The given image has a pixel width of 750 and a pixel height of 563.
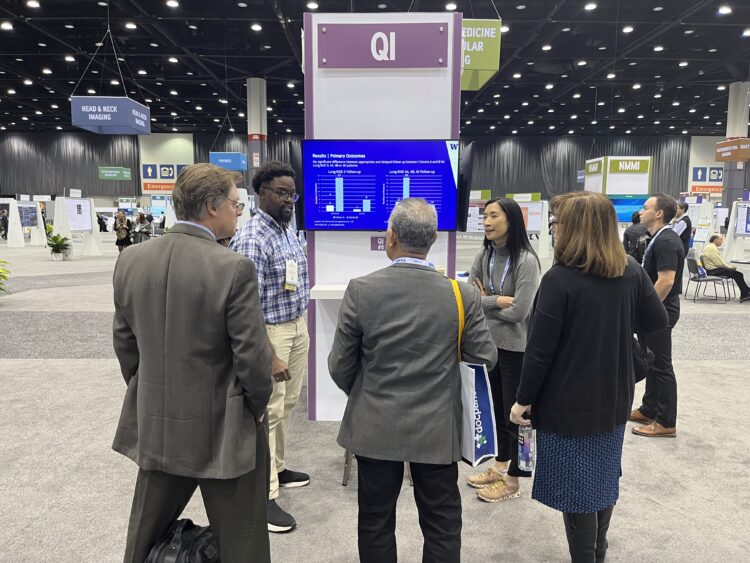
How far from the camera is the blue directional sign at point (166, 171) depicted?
25.4m

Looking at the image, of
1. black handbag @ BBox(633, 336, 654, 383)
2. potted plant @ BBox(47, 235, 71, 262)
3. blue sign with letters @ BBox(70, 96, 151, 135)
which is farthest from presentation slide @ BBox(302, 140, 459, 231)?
potted plant @ BBox(47, 235, 71, 262)

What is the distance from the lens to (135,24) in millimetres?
12992

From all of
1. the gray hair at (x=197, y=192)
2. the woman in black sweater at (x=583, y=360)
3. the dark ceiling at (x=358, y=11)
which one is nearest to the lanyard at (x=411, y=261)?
the woman in black sweater at (x=583, y=360)

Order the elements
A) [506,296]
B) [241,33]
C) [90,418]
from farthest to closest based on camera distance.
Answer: [241,33]
[90,418]
[506,296]

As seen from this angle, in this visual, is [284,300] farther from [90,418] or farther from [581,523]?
[90,418]

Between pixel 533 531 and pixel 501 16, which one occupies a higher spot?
pixel 501 16

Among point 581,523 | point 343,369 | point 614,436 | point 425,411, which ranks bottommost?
point 581,523

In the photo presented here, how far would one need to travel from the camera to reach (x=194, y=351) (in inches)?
57.3

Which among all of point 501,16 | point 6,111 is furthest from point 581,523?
point 6,111

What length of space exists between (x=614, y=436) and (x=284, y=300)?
1481 millimetres

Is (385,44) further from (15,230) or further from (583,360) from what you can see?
(15,230)

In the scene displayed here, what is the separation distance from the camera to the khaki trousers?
2.47m

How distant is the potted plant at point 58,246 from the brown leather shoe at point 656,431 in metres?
14.4

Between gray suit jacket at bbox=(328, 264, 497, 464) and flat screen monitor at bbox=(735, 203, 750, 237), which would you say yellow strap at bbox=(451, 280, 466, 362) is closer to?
gray suit jacket at bbox=(328, 264, 497, 464)
